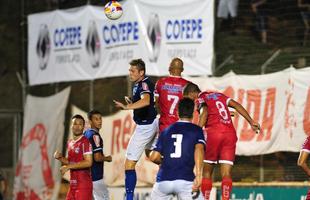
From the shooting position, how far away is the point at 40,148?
28.6 m

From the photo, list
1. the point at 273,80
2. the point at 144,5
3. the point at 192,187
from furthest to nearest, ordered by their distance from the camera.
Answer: the point at 144,5, the point at 273,80, the point at 192,187

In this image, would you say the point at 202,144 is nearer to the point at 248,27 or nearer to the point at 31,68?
the point at 248,27

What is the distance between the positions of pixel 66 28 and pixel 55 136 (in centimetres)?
281

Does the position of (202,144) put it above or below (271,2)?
below

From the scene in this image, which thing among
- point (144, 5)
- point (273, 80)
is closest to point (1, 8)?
point (144, 5)

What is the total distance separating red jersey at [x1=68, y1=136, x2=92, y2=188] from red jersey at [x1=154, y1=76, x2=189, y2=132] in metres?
1.44

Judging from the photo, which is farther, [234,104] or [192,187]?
[234,104]

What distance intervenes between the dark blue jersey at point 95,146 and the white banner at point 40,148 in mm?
7473

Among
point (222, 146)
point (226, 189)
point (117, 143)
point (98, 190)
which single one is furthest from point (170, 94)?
point (117, 143)

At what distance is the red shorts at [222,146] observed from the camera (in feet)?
58.9

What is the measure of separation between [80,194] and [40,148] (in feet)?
33.8

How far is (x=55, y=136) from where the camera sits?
2802 cm

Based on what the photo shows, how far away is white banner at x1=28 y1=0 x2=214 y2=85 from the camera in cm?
2355

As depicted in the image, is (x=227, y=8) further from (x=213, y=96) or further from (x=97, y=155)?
(x=213, y=96)
